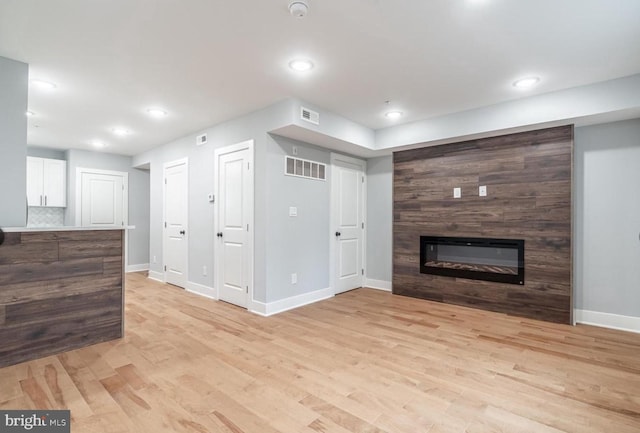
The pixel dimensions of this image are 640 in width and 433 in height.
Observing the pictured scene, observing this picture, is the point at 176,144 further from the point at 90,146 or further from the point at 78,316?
the point at 78,316

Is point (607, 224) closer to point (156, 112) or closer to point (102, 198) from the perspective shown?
point (156, 112)

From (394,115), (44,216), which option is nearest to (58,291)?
(394,115)

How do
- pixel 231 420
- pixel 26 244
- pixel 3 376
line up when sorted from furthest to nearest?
pixel 26 244 → pixel 3 376 → pixel 231 420

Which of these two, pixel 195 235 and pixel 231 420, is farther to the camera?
pixel 195 235

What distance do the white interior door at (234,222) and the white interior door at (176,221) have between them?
1.06 metres

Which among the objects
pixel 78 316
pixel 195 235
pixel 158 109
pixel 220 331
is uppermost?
pixel 158 109

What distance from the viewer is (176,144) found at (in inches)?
225

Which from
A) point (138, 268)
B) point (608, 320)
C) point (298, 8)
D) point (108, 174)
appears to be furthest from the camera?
point (138, 268)

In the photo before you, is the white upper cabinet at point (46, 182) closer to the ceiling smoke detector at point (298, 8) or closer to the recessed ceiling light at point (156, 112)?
the recessed ceiling light at point (156, 112)

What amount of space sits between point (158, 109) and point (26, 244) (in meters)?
2.22

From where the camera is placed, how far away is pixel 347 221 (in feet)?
17.3

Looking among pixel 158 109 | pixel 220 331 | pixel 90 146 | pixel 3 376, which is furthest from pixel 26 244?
pixel 90 146

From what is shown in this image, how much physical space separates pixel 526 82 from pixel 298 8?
2603 millimetres

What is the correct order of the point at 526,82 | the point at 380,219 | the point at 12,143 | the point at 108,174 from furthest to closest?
the point at 108,174, the point at 380,219, the point at 526,82, the point at 12,143
